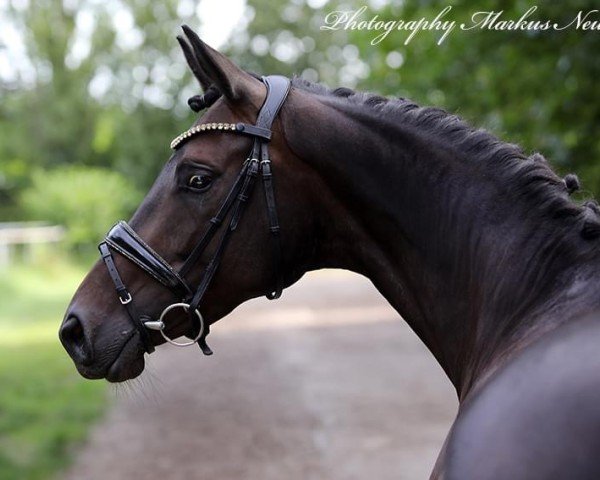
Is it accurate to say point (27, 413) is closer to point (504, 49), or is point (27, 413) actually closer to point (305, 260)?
point (504, 49)

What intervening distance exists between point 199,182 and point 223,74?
363 mm

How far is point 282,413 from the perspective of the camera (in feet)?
33.5

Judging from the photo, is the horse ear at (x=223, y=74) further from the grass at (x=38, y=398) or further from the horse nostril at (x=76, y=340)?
the grass at (x=38, y=398)

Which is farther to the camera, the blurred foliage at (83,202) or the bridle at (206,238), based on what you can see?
the blurred foliage at (83,202)

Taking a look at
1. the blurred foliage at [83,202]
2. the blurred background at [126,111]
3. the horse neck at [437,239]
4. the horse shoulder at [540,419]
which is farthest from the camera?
the blurred foliage at [83,202]

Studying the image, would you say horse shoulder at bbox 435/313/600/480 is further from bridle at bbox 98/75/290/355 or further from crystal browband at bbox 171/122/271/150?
crystal browband at bbox 171/122/271/150

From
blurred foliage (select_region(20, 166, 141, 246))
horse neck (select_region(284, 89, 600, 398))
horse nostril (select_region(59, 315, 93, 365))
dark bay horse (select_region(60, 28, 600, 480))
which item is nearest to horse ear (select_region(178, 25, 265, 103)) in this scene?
dark bay horse (select_region(60, 28, 600, 480))

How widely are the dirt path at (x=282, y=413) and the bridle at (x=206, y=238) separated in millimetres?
1293

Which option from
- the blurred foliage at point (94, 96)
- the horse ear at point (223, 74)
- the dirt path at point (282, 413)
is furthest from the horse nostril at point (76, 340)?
the blurred foliage at point (94, 96)

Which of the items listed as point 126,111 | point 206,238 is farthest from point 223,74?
point 126,111

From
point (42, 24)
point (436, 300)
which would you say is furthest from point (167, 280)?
point (42, 24)

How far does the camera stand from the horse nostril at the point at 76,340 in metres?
2.68

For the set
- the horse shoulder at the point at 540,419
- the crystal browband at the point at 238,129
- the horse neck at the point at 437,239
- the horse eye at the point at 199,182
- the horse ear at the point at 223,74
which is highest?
the horse ear at the point at 223,74

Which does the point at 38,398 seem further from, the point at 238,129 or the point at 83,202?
the point at 83,202
